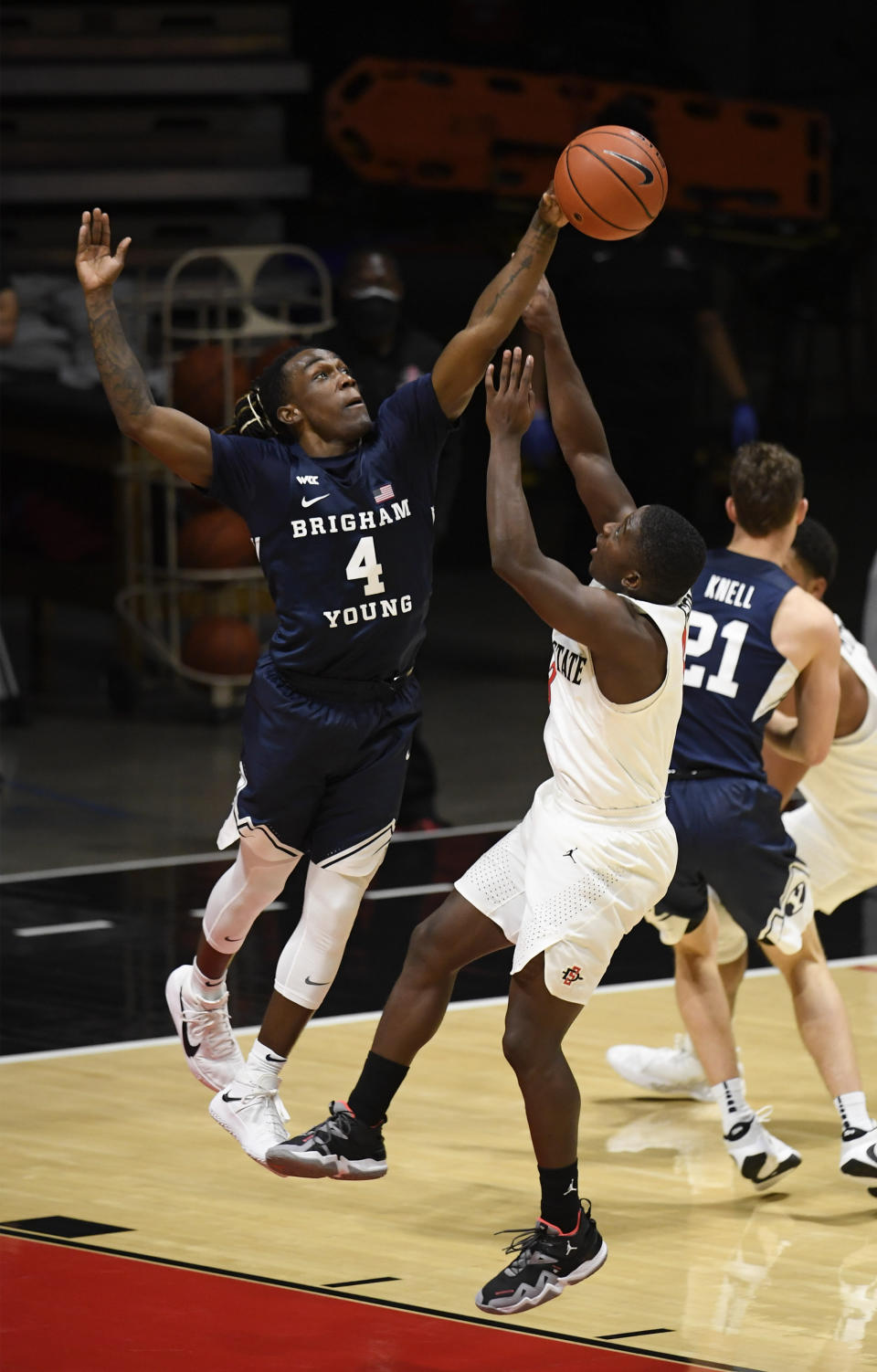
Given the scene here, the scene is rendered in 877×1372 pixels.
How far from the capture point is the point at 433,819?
34.0ft

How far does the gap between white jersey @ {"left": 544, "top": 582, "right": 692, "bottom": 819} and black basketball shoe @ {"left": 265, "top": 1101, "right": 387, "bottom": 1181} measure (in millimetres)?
898

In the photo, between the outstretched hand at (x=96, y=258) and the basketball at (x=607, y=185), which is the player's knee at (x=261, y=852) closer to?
the outstretched hand at (x=96, y=258)

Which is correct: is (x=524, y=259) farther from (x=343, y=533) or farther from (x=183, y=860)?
(x=183, y=860)

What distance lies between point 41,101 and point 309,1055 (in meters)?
11.1

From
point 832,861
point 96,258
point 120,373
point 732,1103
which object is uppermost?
point 96,258

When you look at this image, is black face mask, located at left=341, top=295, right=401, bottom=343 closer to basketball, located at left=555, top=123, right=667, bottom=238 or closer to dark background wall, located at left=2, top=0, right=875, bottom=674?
dark background wall, located at left=2, top=0, right=875, bottom=674

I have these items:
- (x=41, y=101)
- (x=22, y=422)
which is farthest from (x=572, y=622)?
(x=41, y=101)

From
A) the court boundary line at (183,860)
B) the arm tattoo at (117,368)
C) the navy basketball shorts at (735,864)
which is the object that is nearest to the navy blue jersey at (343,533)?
the arm tattoo at (117,368)

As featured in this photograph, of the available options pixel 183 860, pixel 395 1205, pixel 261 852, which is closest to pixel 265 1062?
pixel 261 852

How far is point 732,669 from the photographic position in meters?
6.30

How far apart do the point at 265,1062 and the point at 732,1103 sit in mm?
1200

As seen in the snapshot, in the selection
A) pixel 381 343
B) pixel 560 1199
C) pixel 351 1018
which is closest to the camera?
pixel 560 1199

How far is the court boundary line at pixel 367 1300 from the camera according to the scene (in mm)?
5047

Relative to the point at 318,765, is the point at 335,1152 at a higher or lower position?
lower
